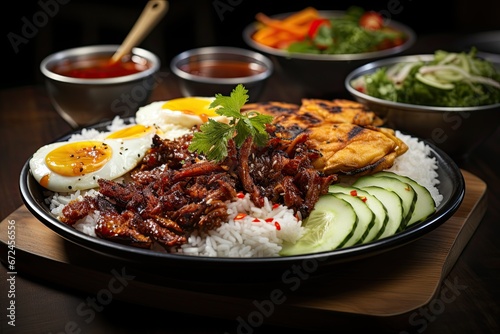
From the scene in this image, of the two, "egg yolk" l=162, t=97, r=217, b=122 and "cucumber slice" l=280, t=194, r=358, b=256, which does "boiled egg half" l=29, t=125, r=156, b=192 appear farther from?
"cucumber slice" l=280, t=194, r=358, b=256

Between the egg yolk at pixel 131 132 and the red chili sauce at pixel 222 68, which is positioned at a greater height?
the egg yolk at pixel 131 132

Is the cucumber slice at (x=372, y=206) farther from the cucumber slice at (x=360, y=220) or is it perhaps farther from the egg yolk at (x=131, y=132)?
the egg yolk at (x=131, y=132)

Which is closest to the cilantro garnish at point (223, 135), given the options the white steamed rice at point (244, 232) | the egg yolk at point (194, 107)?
the white steamed rice at point (244, 232)

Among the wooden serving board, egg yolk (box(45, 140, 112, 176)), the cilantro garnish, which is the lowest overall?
the wooden serving board

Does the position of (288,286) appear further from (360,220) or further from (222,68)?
(222,68)

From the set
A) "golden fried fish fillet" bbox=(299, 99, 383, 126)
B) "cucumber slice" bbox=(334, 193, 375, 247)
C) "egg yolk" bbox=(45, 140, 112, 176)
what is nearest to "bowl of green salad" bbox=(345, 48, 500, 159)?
"golden fried fish fillet" bbox=(299, 99, 383, 126)

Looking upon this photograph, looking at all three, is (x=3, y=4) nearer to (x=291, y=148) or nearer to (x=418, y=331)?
(x=291, y=148)
